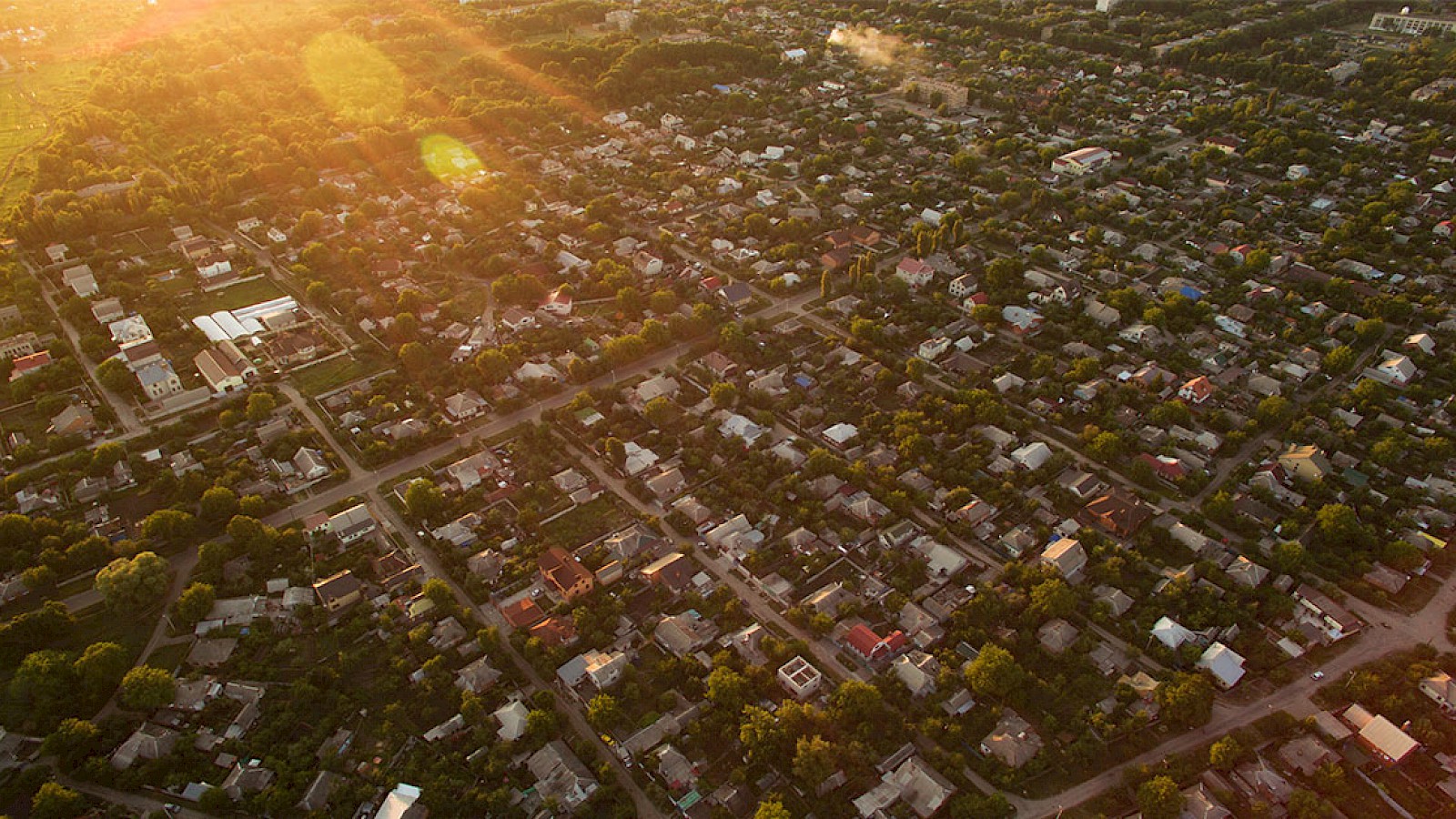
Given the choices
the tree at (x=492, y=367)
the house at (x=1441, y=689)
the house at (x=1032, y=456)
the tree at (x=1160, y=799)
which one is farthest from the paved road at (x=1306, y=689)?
the tree at (x=492, y=367)

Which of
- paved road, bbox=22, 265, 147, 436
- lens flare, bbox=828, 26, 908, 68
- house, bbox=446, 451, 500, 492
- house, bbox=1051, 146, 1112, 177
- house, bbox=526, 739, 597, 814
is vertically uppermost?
lens flare, bbox=828, 26, 908, 68

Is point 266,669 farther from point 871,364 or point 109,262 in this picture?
point 109,262

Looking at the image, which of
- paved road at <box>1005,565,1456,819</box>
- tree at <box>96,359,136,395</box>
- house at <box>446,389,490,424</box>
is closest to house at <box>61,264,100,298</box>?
tree at <box>96,359,136,395</box>

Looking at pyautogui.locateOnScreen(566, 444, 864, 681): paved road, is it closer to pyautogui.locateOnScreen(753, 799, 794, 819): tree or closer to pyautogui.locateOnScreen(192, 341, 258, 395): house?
pyautogui.locateOnScreen(753, 799, 794, 819): tree

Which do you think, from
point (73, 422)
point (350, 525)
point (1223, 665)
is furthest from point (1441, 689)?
point (73, 422)

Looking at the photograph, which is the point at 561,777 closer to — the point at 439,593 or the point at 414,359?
the point at 439,593

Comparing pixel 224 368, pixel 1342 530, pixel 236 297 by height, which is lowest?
pixel 236 297
